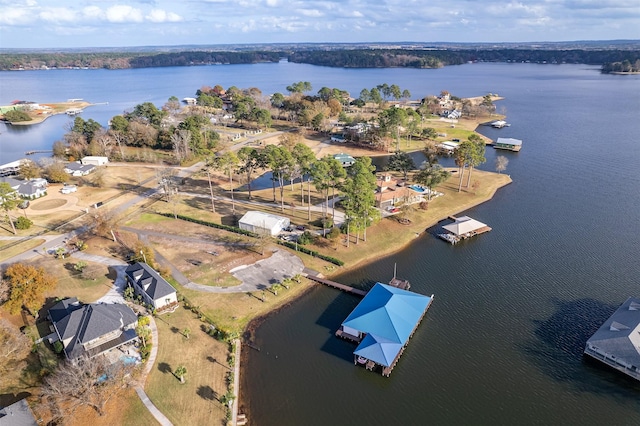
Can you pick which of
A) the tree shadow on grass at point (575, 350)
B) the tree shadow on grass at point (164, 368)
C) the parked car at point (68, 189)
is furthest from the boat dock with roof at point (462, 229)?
the parked car at point (68, 189)

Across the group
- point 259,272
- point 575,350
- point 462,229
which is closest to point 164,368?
point 259,272

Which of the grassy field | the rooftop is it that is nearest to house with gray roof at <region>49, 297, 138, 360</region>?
the grassy field

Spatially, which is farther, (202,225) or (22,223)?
(202,225)

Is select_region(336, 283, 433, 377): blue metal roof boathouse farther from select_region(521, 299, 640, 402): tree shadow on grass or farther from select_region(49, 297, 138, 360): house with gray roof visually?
select_region(49, 297, 138, 360): house with gray roof

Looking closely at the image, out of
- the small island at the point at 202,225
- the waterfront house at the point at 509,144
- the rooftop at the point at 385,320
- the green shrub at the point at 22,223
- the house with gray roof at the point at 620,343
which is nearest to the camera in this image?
the house with gray roof at the point at 620,343

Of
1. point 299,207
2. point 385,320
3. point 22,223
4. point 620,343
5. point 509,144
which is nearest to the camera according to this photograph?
point 620,343

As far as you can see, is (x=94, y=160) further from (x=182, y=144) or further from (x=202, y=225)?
(x=202, y=225)

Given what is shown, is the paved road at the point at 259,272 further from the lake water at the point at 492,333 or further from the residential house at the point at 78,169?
the residential house at the point at 78,169
